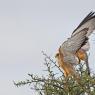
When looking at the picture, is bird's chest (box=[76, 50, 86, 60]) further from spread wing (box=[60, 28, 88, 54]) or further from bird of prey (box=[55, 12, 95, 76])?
spread wing (box=[60, 28, 88, 54])

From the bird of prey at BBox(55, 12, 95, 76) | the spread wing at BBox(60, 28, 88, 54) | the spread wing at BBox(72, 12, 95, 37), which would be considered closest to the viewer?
the bird of prey at BBox(55, 12, 95, 76)

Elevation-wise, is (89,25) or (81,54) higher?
(89,25)

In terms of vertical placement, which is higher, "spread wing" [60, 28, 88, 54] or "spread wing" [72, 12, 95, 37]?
"spread wing" [72, 12, 95, 37]

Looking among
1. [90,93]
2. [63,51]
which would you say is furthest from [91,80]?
[63,51]

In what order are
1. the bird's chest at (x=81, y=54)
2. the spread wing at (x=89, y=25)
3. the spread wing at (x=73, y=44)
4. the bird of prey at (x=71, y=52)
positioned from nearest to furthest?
1. the bird of prey at (x=71, y=52)
2. the spread wing at (x=73, y=44)
3. the bird's chest at (x=81, y=54)
4. the spread wing at (x=89, y=25)

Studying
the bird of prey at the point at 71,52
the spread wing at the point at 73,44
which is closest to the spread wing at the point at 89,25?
the bird of prey at the point at 71,52


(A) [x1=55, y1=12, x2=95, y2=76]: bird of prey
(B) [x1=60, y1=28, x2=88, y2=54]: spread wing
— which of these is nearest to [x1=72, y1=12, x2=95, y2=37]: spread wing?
(A) [x1=55, y1=12, x2=95, y2=76]: bird of prey

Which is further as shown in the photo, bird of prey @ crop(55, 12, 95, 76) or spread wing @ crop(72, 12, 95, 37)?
spread wing @ crop(72, 12, 95, 37)

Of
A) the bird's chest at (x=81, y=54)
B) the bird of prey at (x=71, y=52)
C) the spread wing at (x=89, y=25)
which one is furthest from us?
the spread wing at (x=89, y=25)

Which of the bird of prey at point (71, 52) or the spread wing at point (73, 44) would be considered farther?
the spread wing at point (73, 44)

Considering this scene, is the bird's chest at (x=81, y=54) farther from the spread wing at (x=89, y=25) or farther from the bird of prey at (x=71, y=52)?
the spread wing at (x=89, y=25)

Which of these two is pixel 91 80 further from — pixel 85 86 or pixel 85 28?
pixel 85 28

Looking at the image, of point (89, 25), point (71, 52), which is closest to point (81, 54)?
point (89, 25)

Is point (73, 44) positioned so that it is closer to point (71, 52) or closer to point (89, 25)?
point (71, 52)
